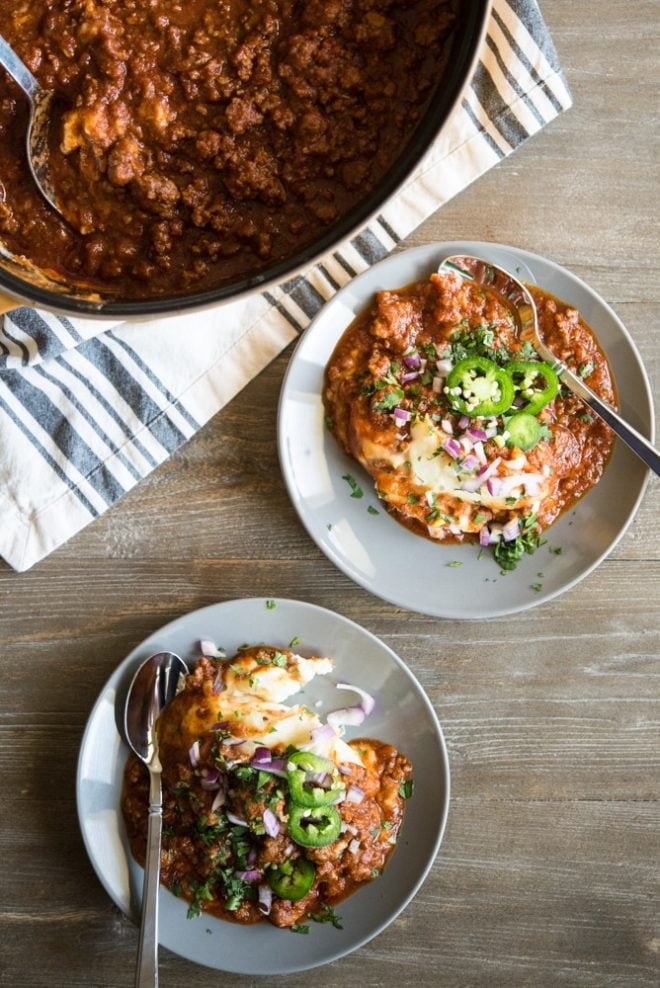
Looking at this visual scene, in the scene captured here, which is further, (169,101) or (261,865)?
(261,865)

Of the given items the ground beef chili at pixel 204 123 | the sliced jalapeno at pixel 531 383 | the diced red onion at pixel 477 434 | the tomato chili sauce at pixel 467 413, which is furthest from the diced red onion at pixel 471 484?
the ground beef chili at pixel 204 123

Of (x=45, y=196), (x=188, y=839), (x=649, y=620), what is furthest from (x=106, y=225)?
(x=649, y=620)

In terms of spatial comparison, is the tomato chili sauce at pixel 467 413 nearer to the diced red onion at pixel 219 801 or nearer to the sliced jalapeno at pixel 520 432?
the sliced jalapeno at pixel 520 432

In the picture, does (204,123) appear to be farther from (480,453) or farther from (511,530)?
(511,530)

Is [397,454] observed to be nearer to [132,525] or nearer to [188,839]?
[132,525]

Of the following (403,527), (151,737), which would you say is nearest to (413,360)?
(403,527)

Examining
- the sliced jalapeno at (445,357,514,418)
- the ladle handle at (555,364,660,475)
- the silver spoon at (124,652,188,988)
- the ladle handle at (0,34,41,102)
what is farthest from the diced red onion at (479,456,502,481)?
the ladle handle at (0,34,41,102)

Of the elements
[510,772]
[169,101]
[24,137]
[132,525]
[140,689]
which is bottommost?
[510,772]

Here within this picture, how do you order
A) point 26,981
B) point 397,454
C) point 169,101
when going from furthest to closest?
point 26,981 → point 397,454 → point 169,101
